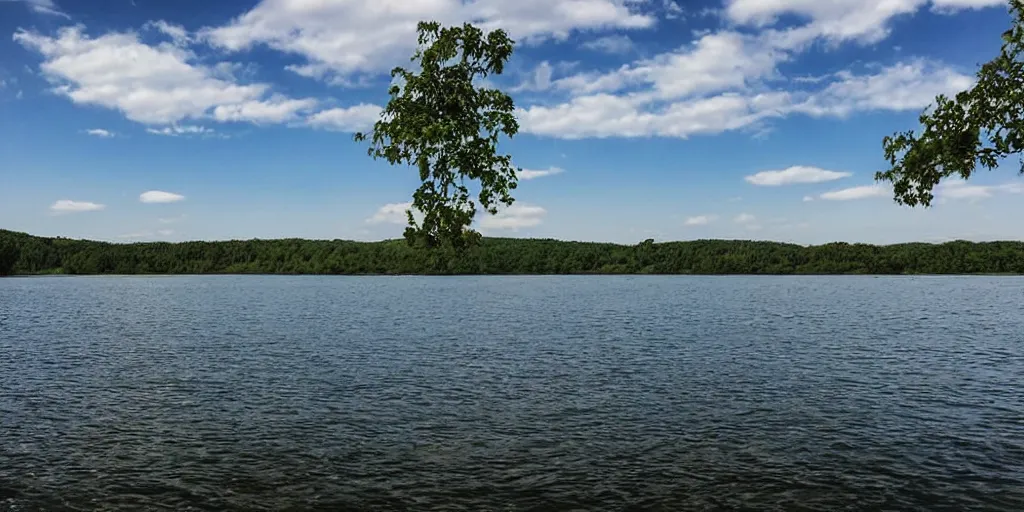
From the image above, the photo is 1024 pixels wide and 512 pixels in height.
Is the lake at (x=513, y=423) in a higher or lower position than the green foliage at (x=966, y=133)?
lower

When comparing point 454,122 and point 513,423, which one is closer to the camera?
point 454,122

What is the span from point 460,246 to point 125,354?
173 ft

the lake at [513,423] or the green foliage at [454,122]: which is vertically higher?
the green foliage at [454,122]

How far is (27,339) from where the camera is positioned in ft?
243

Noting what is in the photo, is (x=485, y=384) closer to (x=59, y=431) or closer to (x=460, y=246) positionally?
(x=59, y=431)

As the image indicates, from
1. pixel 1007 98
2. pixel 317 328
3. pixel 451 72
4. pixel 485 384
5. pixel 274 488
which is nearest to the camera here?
pixel 451 72

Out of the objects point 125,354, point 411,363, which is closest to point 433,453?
point 411,363

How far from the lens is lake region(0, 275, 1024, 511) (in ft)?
79.6

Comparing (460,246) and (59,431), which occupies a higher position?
(460,246)

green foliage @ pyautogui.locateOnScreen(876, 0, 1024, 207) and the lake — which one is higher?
green foliage @ pyautogui.locateOnScreen(876, 0, 1024, 207)

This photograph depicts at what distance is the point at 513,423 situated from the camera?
34.3 m

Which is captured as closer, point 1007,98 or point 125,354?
point 1007,98

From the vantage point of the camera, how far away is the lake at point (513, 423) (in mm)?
24266

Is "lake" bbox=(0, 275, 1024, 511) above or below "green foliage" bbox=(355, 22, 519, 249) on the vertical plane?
below
